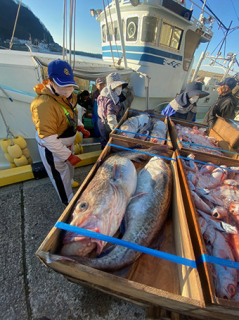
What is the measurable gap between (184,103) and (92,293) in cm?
458

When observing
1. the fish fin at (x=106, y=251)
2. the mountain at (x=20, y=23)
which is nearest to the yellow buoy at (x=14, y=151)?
the fish fin at (x=106, y=251)

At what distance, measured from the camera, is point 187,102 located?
422 centimetres

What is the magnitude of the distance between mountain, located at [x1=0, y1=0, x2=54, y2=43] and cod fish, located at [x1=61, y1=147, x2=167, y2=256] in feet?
276

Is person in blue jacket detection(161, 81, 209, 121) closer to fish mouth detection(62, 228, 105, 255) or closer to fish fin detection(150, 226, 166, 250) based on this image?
fish fin detection(150, 226, 166, 250)

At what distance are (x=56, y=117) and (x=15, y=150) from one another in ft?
6.37

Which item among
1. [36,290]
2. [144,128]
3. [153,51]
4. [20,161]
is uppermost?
[153,51]

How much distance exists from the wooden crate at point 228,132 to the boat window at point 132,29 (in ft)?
23.8

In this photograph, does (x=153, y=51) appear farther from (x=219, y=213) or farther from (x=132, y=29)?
(x=219, y=213)

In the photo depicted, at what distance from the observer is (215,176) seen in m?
2.28

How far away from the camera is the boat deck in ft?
5.34

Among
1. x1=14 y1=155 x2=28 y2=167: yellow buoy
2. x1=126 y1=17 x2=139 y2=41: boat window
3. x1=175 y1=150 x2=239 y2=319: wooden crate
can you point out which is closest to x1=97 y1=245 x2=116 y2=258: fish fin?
x1=175 y1=150 x2=239 y2=319: wooden crate

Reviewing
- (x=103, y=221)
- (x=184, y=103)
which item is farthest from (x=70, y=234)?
(x=184, y=103)

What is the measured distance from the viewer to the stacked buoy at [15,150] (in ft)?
11.6

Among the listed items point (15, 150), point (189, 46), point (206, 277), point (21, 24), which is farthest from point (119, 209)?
point (21, 24)
